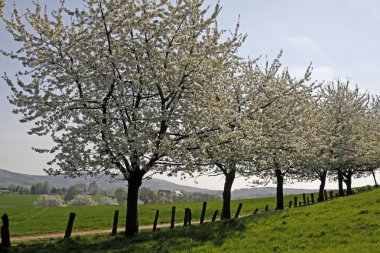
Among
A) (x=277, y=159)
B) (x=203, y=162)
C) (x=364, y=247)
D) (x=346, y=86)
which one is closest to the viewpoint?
(x=364, y=247)

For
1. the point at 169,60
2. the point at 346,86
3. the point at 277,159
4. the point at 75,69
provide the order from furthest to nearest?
the point at 346,86
the point at 277,159
the point at 169,60
the point at 75,69

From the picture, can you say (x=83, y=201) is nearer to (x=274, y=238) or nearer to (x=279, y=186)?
(x=279, y=186)

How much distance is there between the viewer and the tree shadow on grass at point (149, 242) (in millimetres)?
18703

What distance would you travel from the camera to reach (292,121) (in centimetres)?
3619

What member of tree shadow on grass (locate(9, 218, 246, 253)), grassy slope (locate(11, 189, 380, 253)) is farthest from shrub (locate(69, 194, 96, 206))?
tree shadow on grass (locate(9, 218, 246, 253))

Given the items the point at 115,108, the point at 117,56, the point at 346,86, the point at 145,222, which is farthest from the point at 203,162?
the point at 346,86

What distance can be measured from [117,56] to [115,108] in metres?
3.03

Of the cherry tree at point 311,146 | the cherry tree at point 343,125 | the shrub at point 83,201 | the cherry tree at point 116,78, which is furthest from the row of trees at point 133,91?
the shrub at point 83,201

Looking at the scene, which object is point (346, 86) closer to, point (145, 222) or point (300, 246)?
point (145, 222)

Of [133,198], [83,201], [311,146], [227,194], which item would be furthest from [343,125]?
[83,201]

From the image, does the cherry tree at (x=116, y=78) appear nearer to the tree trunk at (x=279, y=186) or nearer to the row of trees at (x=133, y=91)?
the row of trees at (x=133, y=91)

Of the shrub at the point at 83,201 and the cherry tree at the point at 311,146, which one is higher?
the cherry tree at the point at 311,146

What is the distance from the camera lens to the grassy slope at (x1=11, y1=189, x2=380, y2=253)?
54.2 feet

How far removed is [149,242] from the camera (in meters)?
20.4
